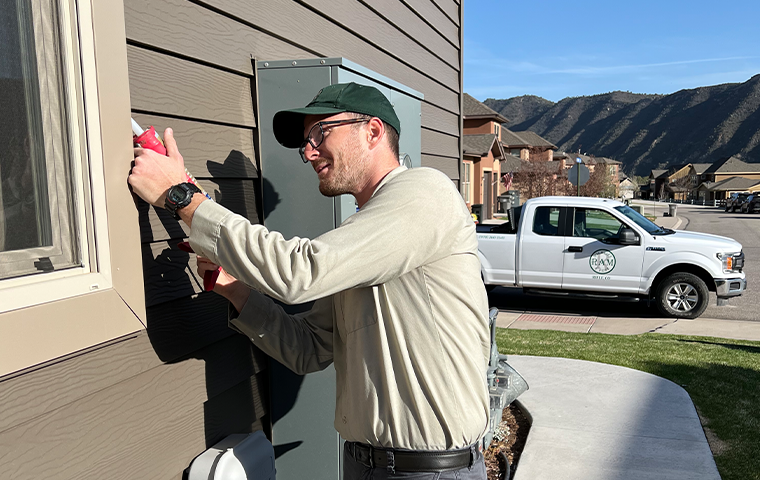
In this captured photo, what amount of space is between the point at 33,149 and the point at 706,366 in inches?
259

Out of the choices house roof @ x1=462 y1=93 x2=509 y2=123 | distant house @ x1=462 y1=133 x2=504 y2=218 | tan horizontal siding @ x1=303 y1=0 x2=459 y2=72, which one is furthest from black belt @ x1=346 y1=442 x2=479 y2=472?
house roof @ x1=462 y1=93 x2=509 y2=123

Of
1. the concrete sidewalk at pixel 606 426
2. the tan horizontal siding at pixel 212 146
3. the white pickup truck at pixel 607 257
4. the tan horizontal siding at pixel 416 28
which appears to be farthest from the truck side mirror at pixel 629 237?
the tan horizontal siding at pixel 212 146

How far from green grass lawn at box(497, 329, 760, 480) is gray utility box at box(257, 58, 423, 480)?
8.98 feet

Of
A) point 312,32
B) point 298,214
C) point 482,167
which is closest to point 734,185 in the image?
point 482,167

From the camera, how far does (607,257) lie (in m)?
9.47

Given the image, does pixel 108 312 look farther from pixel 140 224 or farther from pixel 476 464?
pixel 476 464

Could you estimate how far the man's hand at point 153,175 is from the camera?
1.76m

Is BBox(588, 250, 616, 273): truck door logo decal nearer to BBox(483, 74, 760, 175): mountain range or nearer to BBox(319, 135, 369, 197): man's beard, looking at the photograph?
BBox(319, 135, 369, 197): man's beard

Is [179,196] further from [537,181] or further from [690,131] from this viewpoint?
[690,131]

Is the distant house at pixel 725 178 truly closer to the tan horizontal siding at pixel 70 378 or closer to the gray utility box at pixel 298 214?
the gray utility box at pixel 298 214

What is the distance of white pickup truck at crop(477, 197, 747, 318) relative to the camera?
30.1ft

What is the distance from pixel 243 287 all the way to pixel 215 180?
1.95ft

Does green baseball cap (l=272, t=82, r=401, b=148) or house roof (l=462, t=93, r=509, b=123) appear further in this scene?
house roof (l=462, t=93, r=509, b=123)

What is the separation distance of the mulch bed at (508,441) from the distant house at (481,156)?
76.1ft
